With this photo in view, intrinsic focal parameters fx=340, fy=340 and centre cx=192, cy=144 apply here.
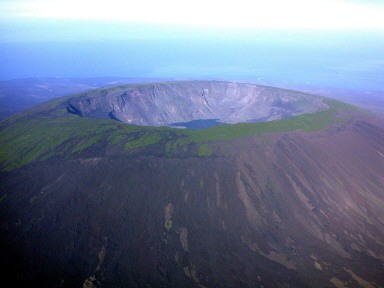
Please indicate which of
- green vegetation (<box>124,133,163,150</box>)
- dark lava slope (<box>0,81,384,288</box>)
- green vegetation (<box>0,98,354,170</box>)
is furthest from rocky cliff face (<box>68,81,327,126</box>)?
green vegetation (<box>124,133,163,150</box>)

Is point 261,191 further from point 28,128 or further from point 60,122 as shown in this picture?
point 28,128

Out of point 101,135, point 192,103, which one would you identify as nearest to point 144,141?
point 101,135

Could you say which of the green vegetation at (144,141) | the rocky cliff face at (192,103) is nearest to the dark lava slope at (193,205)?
the green vegetation at (144,141)

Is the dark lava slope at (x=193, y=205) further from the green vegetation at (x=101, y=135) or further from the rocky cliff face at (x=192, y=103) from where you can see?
the rocky cliff face at (x=192, y=103)

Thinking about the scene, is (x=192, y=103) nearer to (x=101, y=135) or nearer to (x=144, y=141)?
(x=101, y=135)

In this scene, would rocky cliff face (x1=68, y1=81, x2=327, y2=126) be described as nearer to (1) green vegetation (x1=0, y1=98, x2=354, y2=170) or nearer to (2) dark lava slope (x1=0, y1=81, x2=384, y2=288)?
(1) green vegetation (x1=0, y1=98, x2=354, y2=170)

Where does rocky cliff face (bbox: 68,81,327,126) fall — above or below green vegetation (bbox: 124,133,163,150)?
below
